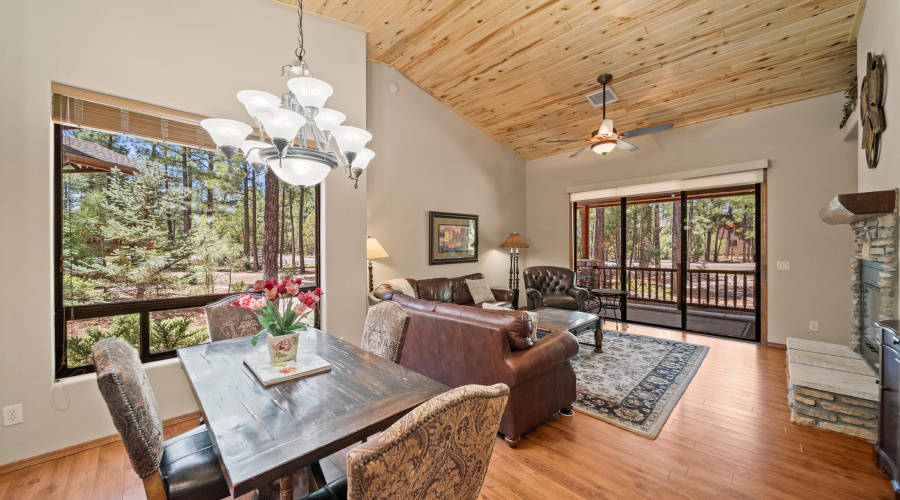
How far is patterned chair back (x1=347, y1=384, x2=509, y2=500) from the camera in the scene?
72cm

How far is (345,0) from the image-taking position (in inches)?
123

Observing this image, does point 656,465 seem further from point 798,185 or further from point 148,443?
point 798,185

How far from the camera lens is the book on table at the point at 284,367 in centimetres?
154

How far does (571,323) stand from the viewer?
146 inches

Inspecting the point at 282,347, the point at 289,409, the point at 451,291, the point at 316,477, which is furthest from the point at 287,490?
the point at 451,291

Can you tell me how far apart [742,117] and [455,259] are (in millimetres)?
4221

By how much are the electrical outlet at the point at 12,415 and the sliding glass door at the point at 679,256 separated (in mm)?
6344

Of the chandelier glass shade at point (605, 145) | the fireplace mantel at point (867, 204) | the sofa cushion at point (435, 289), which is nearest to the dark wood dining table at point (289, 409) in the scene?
the sofa cushion at point (435, 289)

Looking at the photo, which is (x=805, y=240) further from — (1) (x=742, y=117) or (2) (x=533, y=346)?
(2) (x=533, y=346)

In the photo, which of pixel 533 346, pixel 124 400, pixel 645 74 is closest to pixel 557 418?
pixel 533 346

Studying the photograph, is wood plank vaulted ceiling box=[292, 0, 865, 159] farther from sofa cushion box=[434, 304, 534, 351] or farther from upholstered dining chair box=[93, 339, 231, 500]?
upholstered dining chair box=[93, 339, 231, 500]

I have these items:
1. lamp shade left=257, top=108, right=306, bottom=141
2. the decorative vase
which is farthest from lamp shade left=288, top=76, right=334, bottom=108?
the decorative vase

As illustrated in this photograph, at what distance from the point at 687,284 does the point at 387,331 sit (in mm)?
4933

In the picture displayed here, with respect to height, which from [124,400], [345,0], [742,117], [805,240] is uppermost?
[345,0]
